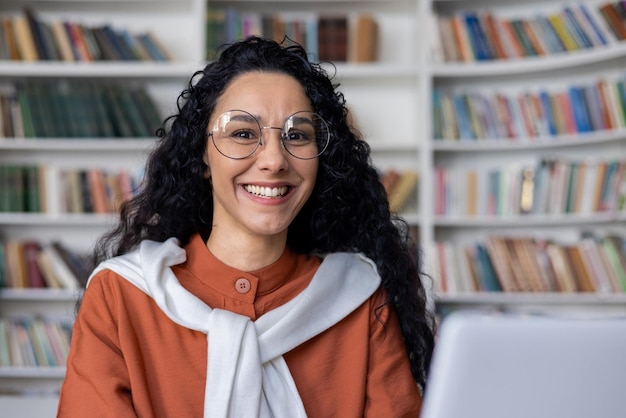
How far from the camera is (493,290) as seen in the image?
150 inches

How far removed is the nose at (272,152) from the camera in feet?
4.64

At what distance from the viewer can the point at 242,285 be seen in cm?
149

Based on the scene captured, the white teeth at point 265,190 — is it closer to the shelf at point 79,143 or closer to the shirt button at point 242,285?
the shirt button at point 242,285

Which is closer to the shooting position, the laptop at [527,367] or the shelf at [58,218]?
the laptop at [527,367]

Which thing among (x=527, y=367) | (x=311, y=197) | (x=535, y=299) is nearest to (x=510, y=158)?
(x=535, y=299)

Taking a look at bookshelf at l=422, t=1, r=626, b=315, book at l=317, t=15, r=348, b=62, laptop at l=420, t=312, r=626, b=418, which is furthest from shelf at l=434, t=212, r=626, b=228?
laptop at l=420, t=312, r=626, b=418

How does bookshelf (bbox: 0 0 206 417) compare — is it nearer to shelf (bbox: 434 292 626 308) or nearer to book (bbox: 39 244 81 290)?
book (bbox: 39 244 81 290)

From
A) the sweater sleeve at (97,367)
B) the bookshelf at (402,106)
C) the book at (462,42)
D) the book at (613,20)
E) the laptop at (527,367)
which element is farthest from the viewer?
the book at (462,42)

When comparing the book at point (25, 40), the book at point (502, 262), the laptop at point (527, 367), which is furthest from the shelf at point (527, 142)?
the laptop at point (527, 367)

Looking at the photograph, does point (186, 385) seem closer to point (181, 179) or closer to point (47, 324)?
point (181, 179)

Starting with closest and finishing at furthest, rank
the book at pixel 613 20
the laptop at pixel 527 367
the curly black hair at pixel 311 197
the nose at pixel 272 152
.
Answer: the laptop at pixel 527 367
the nose at pixel 272 152
the curly black hair at pixel 311 197
the book at pixel 613 20

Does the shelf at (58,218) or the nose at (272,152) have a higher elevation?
the nose at (272,152)

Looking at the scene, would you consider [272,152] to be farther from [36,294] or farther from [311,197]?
[36,294]

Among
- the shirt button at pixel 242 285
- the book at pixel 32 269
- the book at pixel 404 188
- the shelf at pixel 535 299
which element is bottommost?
the shelf at pixel 535 299
